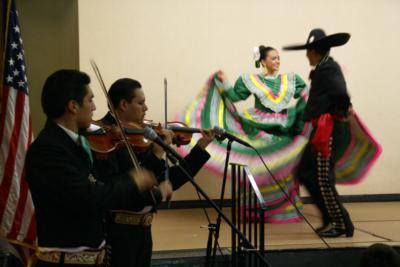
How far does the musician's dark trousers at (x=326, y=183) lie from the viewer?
4.15m

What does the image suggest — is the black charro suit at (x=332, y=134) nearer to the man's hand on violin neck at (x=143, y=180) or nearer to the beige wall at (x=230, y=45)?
the beige wall at (x=230, y=45)

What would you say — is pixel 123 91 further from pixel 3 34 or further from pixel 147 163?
pixel 3 34

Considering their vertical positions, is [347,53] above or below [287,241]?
above

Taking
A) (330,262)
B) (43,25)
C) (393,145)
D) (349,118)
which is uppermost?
(43,25)

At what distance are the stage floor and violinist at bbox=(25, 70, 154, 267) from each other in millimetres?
1803

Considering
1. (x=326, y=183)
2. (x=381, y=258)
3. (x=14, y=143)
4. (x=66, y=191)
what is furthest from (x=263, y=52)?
(x=66, y=191)

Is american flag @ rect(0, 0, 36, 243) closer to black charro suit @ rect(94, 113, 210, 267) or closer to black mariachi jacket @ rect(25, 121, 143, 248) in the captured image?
black charro suit @ rect(94, 113, 210, 267)

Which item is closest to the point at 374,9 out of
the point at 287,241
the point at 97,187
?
the point at 287,241

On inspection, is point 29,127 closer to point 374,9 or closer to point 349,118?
point 349,118

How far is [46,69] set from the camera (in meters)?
5.28

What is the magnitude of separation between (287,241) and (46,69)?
285 centimetres

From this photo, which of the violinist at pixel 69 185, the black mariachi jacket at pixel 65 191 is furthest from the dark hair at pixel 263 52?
the black mariachi jacket at pixel 65 191

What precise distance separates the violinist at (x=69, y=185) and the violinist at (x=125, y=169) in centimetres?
43

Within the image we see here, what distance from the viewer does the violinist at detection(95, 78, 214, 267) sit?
2.53 meters
